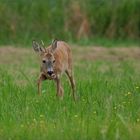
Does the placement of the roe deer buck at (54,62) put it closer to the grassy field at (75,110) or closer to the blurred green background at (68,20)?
the grassy field at (75,110)

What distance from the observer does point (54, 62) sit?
12.7m

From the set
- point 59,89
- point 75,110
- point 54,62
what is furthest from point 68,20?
point 75,110

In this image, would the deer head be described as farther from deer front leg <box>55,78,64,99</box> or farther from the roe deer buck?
deer front leg <box>55,78,64,99</box>

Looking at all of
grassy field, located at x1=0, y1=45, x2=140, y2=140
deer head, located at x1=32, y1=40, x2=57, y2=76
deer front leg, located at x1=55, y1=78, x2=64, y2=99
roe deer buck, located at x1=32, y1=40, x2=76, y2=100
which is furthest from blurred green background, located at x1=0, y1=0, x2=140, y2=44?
deer front leg, located at x1=55, y1=78, x2=64, y2=99

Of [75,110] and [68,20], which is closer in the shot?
[75,110]

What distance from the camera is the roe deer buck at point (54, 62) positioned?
40.8 feet

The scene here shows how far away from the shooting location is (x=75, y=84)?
13.1 metres

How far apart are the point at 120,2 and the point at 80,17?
1506 mm

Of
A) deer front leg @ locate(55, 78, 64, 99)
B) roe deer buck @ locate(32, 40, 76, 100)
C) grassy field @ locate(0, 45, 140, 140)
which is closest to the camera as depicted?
grassy field @ locate(0, 45, 140, 140)

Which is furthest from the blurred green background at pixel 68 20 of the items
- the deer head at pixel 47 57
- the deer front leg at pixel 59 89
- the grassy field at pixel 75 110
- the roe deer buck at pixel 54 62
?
the deer front leg at pixel 59 89

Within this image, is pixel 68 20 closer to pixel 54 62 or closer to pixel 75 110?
pixel 54 62

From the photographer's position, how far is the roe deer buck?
40.8ft

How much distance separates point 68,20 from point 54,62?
1064 centimetres

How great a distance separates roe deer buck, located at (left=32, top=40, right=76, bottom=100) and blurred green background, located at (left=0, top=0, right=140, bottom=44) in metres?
8.37
